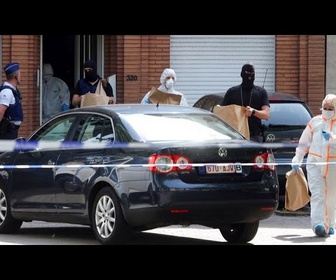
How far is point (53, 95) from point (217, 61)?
3348 mm

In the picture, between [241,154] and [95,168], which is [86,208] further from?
[241,154]

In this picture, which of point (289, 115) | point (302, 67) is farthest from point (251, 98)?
point (302, 67)

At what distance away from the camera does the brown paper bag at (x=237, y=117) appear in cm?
1423

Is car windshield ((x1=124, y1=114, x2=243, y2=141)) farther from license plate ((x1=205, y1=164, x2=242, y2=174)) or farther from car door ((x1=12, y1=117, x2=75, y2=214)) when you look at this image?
car door ((x1=12, y1=117, x2=75, y2=214))

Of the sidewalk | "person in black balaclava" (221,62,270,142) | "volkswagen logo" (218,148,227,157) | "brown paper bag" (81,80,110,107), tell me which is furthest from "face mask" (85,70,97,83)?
"volkswagen logo" (218,148,227,157)

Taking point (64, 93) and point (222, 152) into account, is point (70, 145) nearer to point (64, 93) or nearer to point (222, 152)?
point (222, 152)

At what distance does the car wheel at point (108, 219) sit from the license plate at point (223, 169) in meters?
0.98

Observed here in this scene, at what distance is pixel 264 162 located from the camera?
1137cm

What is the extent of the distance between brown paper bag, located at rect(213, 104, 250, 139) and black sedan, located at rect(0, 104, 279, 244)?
2027mm

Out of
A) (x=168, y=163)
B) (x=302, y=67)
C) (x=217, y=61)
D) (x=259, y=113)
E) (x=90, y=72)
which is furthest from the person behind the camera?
(x=217, y=61)

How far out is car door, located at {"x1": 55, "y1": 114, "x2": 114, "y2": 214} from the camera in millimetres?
11484

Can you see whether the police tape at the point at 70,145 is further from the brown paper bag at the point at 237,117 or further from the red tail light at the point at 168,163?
the brown paper bag at the point at 237,117

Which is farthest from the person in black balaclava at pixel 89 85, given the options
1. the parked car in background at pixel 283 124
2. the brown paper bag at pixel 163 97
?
the parked car in background at pixel 283 124
